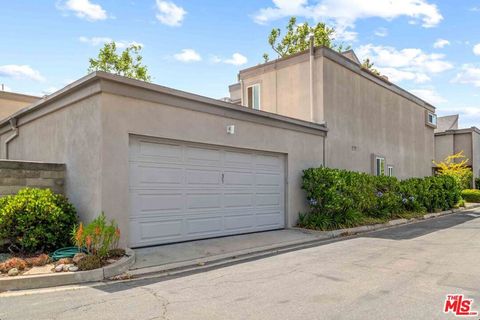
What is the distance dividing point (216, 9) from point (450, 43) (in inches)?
338

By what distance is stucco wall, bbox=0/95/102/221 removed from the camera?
7773 millimetres

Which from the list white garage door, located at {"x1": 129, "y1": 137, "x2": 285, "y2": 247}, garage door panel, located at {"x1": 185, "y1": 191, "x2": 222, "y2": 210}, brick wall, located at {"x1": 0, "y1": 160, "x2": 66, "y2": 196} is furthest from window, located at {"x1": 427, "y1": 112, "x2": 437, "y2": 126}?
brick wall, located at {"x1": 0, "y1": 160, "x2": 66, "y2": 196}

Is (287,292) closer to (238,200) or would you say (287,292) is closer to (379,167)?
(238,200)

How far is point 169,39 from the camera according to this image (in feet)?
48.0

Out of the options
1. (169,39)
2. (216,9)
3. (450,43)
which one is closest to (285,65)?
(216,9)

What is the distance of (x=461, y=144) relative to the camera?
1281 inches

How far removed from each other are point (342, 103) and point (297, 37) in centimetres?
1848

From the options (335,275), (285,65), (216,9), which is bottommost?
(335,275)

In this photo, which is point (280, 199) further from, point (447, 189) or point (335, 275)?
point (447, 189)

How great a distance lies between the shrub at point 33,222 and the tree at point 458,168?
87.1 ft

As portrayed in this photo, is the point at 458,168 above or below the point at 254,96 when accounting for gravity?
below

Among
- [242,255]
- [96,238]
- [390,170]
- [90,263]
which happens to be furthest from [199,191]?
[390,170]

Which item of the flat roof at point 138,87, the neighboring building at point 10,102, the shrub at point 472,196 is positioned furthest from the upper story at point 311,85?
the shrub at point 472,196

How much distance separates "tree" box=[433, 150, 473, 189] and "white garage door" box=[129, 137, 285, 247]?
2082cm
